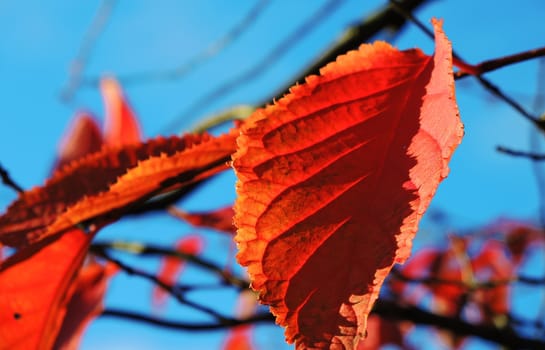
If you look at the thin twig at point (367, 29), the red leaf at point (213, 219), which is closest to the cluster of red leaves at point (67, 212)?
the red leaf at point (213, 219)

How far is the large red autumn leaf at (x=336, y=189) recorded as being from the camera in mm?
424

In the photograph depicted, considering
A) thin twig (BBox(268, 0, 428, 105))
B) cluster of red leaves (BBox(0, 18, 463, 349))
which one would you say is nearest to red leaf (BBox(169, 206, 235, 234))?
thin twig (BBox(268, 0, 428, 105))

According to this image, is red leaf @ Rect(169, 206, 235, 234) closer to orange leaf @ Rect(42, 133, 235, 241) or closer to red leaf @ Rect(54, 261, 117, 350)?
red leaf @ Rect(54, 261, 117, 350)

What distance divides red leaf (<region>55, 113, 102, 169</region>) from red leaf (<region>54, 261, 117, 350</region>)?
1.21 ft

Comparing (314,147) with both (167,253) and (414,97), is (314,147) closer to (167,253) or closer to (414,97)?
(414,97)

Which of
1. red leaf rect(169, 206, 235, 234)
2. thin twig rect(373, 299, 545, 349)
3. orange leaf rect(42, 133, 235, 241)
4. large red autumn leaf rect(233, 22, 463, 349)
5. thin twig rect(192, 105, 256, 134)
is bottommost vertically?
large red autumn leaf rect(233, 22, 463, 349)

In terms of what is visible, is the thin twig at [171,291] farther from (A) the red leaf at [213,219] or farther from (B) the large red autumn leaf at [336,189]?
(B) the large red autumn leaf at [336,189]

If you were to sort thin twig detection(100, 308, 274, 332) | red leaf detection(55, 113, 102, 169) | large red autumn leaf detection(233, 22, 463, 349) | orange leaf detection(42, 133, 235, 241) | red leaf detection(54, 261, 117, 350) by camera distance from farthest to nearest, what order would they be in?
red leaf detection(55, 113, 102, 169)
thin twig detection(100, 308, 274, 332)
red leaf detection(54, 261, 117, 350)
orange leaf detection(42, 133, 235, 241)
large red autumn leaf detection(233, 22, 463, 349)

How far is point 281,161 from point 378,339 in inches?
44.8

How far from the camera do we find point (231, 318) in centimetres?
92

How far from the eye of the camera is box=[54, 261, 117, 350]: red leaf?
0.77 m

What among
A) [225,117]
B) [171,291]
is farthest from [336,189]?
[225,117]

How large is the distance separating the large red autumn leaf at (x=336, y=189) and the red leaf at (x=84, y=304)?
386 mm

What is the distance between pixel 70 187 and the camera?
2.12 feet
